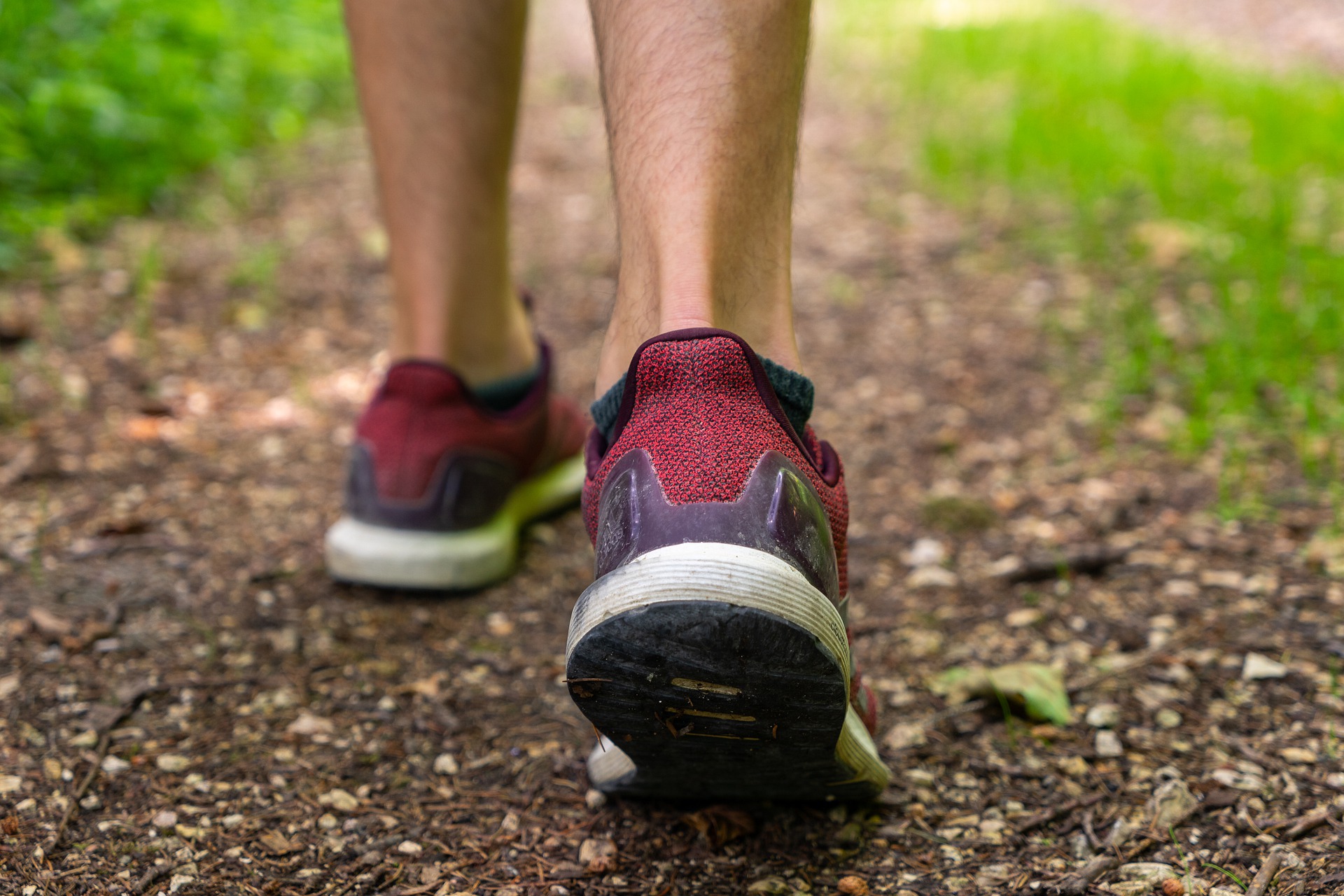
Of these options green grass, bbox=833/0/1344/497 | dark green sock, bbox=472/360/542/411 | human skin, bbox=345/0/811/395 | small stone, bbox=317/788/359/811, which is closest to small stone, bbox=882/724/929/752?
human skin, bbox=345/0/811/395

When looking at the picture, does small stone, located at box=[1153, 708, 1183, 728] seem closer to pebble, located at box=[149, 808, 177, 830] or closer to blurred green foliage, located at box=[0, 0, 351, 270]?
pebble, located at box=[149, 808, 177, 830]

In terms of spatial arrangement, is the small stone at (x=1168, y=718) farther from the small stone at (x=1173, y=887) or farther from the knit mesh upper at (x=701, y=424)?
the knit mesh upper at (x=701, y=424)

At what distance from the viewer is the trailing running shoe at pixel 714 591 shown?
2.74ft

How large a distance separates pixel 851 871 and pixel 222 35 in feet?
12.7

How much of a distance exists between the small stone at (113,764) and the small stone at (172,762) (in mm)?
33

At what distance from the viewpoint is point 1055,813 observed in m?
1.13

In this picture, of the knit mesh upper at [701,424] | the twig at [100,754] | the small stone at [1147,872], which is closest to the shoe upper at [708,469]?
the knit mesh upper at [701,424]

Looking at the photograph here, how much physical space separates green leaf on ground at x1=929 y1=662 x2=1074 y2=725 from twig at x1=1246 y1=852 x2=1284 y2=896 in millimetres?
289

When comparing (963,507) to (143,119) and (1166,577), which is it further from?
(143,119)

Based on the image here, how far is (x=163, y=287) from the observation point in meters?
2.76

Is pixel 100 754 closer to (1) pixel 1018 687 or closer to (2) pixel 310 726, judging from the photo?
(2) pixel 310 726

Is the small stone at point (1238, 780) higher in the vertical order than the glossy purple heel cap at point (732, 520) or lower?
lower

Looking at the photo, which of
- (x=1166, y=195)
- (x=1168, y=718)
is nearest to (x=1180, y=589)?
(x=1168, y=718)

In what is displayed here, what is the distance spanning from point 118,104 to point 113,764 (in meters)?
2.59
